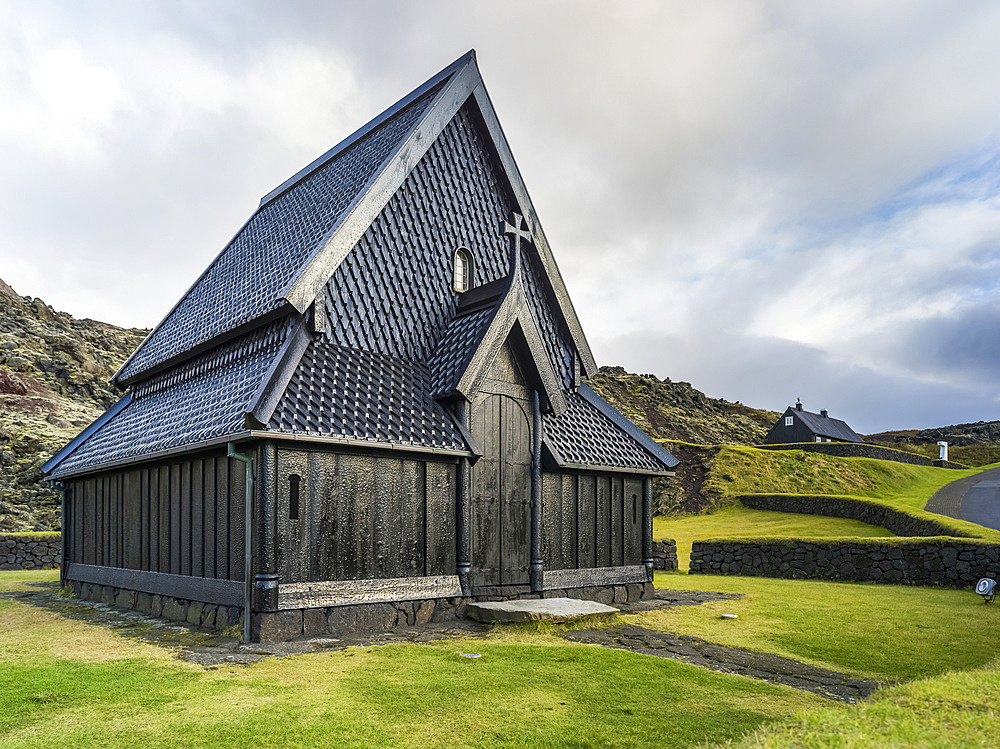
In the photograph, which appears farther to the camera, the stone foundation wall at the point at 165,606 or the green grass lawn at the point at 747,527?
the green grass lawn at the point at 747,527

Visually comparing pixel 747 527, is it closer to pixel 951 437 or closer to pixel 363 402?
pixel 363 402

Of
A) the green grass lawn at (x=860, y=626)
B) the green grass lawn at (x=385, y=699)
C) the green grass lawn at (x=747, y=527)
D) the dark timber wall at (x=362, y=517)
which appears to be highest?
the dark timber wall at (x=362, y=517)

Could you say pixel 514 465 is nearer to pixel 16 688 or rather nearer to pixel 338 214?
pixel 338 214

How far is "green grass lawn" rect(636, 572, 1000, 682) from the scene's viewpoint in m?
9.38

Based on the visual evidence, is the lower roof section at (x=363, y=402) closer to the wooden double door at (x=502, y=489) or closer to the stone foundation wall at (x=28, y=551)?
the wooden double door at (x=502, y=489)

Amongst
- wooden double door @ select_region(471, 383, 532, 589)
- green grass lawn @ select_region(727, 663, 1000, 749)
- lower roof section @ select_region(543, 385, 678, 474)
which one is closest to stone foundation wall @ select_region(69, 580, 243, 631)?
wooden double door @ select_region(471, 383, 532, 589)

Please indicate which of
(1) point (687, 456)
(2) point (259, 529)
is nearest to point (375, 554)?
(2) point (259, 529)

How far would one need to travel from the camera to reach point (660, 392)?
108000 millimetres

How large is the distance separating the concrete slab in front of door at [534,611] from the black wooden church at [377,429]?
2.02 feet

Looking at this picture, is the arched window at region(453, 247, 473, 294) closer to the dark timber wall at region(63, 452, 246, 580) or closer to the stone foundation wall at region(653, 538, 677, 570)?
the dark timber wall at region(63, 452, 246, 580)

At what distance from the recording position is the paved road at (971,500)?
2932 centimetres

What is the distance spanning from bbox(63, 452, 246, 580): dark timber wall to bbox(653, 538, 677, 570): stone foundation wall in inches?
609

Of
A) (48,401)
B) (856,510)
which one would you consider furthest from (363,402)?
(48,401)

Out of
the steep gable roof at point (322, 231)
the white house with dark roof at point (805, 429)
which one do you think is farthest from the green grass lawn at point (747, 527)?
the white house with dark roof at point (805, 429)
